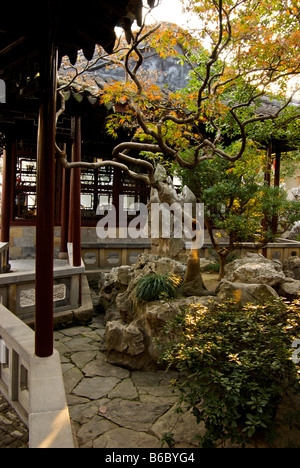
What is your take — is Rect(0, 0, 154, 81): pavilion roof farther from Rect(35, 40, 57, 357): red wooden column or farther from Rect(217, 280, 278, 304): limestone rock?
Rect(217, 280, 278, 304): limestone rock

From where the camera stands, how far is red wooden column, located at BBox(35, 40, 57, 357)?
321 centimetres

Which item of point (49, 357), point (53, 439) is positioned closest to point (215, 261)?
point (49, 357)

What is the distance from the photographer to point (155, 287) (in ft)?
19.5

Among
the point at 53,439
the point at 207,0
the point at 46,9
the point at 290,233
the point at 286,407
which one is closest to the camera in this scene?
the point at 53,439

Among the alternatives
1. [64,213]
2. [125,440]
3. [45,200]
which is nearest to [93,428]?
[125,440]

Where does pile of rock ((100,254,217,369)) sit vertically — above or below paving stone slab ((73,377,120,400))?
above

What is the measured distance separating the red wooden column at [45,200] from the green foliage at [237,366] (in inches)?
53.8

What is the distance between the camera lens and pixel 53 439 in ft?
7.45

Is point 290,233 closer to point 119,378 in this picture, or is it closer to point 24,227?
point 24,227

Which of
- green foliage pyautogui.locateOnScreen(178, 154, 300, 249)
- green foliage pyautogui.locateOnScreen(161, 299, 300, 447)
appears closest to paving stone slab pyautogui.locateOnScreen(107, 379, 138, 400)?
green foliage pyautogui.locateOnScreen(161, 299, 300, 447)

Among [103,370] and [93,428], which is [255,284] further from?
[93,428]

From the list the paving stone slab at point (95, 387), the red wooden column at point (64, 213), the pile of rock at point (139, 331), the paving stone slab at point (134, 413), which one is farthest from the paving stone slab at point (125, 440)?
the red wooden column at point (64, 213)

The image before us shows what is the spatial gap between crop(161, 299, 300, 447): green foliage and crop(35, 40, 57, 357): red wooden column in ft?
4.49
